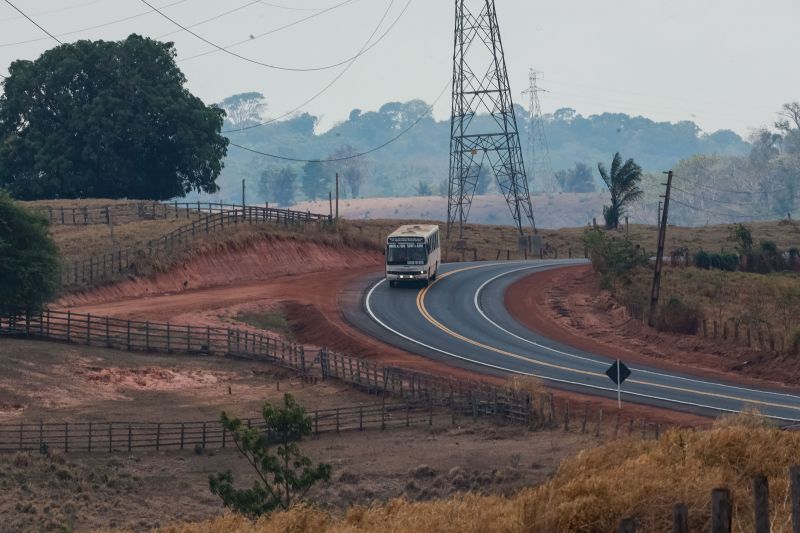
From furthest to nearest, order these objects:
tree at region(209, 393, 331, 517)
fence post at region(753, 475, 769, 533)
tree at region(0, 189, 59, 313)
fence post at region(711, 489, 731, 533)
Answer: tree at region(0, 189, 59, 313), tree at region(209, 393, 331, 517), fence post at region(753, 475, 769, 533), fence post at region(711, 489, 731, 533)

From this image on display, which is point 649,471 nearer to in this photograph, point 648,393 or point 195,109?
point 648,393

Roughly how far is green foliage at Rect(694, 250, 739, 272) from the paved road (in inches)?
440

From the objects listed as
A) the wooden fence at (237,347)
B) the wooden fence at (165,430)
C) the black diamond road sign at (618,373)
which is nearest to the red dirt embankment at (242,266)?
the wooden fence at (237,347)

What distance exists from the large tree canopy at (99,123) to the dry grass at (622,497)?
260 feet

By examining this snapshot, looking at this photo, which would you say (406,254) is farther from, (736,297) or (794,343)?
(794,343)

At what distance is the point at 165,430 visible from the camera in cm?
4294

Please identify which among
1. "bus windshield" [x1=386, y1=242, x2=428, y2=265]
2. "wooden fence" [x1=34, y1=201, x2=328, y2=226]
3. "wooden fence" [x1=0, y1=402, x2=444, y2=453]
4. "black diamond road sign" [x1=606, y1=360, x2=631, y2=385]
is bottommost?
"wooden fence" [x1=0, y1=402, x2=444, y2=453]

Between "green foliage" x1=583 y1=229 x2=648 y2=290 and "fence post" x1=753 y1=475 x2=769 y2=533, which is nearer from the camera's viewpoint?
"fence post" x1=753 y1=475 x2=769 y2=533

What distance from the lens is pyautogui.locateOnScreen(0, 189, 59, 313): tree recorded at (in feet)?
182

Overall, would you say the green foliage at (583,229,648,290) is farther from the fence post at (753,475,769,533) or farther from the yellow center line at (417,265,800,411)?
the fence post at (753,475,769,533)

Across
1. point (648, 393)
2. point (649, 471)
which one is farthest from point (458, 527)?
point (648, 393)

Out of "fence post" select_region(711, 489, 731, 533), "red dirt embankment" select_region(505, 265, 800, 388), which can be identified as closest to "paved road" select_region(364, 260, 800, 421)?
→ "red dirt embankment" select_region(505, 265, 800, 388)

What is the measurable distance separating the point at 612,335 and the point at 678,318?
3.60m

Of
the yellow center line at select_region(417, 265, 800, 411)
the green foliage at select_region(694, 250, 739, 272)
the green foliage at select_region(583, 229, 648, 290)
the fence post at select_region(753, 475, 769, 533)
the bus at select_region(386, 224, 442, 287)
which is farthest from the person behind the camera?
the green foliage at select_region(694, 250, 739, 272)
